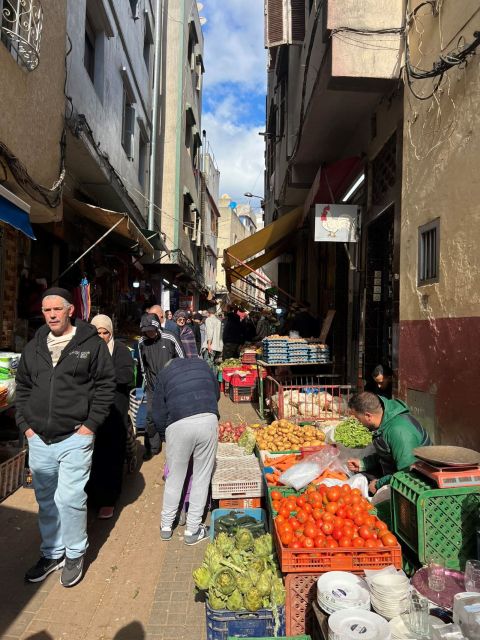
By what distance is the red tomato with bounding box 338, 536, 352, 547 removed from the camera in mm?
2836

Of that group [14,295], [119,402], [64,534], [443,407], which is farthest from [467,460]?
[14,295]

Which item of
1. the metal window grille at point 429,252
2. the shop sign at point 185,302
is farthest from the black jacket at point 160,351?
the shop sign at point 185,302

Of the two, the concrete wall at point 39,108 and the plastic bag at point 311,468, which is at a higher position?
the concrete wall at point 39,108

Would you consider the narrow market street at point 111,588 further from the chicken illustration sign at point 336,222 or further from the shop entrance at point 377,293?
the chicken illustration sign at point 336,222

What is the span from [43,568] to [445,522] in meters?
3.03

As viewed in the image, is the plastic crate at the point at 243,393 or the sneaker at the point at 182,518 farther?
the plastic crate at the point at 243,393

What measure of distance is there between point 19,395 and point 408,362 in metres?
3.93

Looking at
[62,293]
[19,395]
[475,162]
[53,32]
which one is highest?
[53,32]

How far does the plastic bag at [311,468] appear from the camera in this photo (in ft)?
12.7

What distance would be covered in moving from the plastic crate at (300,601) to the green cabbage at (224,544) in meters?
0.48

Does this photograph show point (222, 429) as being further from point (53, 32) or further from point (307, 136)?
point (53, 32)

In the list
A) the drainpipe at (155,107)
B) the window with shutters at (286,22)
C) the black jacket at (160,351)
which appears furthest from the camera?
the drainpipe at (155,107)

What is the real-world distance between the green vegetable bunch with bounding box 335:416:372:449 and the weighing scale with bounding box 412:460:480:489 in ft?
7.71

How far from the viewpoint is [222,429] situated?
6.19 m
